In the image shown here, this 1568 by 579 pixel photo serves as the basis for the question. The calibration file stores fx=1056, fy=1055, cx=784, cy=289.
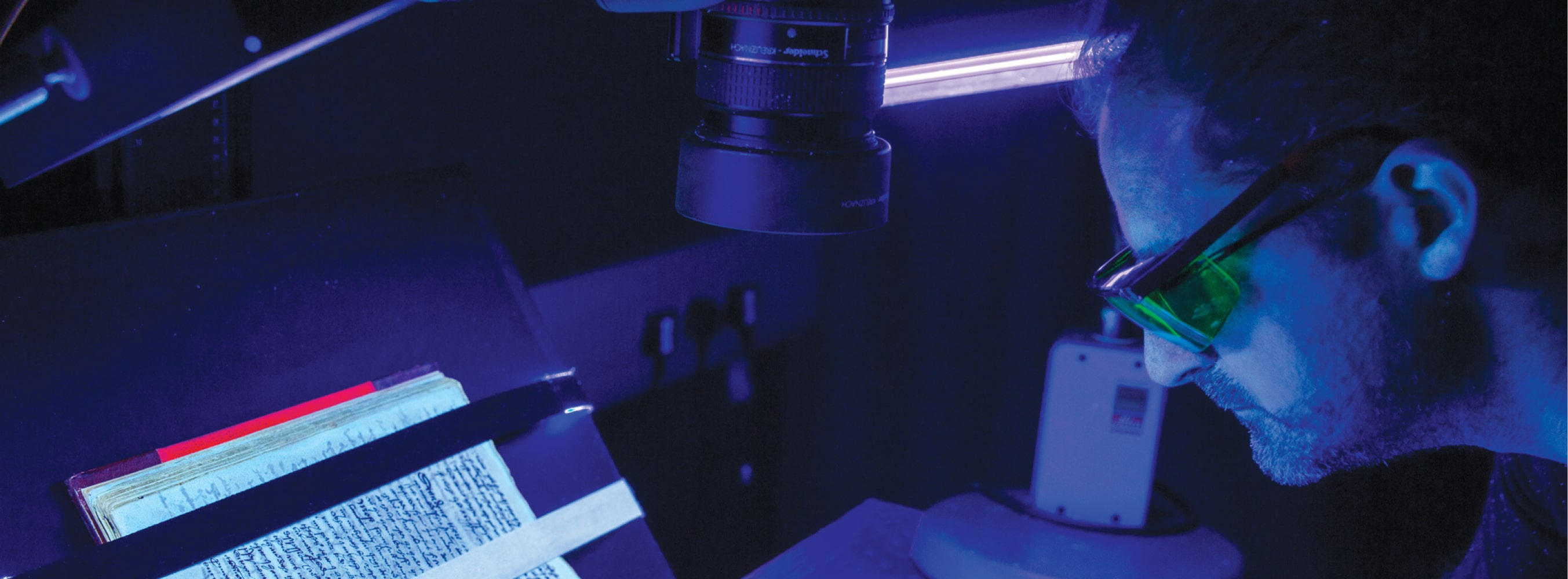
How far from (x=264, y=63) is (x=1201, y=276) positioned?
1.78 ft

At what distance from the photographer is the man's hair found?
588 mm

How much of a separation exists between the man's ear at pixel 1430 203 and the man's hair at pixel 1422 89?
0.5 inches

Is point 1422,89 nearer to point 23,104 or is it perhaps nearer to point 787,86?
point 787,86

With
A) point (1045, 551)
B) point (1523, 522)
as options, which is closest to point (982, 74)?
point (1045, 551)

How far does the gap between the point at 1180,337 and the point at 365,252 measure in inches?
21.9

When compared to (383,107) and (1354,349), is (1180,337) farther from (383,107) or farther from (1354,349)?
(383,107)

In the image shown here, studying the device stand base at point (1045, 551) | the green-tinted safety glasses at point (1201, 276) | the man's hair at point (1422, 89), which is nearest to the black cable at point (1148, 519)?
the device stand base at point (1045, 551)

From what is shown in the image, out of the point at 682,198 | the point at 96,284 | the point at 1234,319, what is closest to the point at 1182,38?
the point at 1234,319

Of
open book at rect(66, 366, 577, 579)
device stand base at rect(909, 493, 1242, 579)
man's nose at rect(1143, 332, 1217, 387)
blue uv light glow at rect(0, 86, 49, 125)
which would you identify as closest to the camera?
blue uv light glow at rect(0, 86, 49, 125)

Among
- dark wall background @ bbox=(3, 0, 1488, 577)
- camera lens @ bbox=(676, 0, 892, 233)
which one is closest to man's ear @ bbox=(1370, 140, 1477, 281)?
camera lens @ bbox=(676, 0, 892, 233)

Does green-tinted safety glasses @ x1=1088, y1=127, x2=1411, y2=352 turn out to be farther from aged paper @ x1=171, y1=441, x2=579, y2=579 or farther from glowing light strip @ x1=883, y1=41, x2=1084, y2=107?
aged paper @ x1=171, y1=441, x2=579, y2=579

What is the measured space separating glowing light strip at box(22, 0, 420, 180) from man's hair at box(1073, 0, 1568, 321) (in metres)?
0.48

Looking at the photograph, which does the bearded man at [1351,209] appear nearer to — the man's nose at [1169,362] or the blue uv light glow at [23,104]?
the man's nose at [1169,362]

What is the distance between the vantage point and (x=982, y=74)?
0.85 metres
